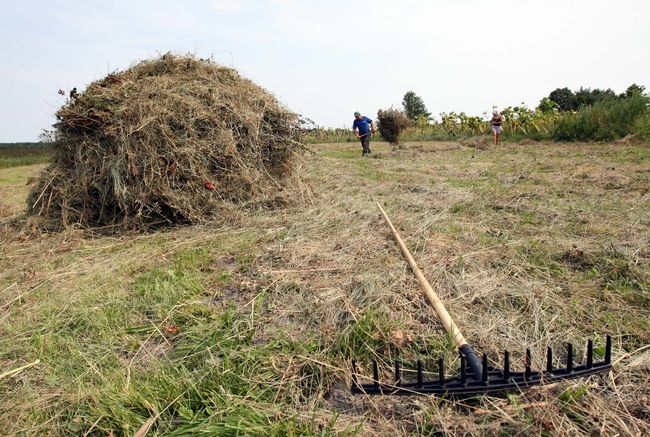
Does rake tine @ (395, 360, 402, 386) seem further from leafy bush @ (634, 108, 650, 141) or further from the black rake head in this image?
leafy bush @ (634, 108, 650, 141)

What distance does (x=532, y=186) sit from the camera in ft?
21.7

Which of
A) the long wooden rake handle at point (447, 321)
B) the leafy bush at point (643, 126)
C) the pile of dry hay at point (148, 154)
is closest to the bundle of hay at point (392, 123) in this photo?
the leafy bush at point (643, 126)

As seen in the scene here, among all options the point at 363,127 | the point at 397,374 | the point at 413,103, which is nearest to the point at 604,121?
the point at 363,127

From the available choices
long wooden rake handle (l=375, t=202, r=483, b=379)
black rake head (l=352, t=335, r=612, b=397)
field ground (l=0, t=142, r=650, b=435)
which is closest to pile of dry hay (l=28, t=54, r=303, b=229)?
field ground (l=0, t=142, r=650, b=435)

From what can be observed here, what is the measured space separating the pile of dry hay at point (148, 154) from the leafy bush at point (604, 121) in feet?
45.1

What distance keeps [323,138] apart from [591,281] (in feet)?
104

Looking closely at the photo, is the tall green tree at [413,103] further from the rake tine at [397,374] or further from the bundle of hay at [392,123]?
the rake tine at [397,374]

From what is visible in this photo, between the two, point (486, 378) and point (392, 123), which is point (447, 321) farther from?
point (392, 123)

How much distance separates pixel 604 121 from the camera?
1489cm

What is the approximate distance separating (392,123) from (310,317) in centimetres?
1691

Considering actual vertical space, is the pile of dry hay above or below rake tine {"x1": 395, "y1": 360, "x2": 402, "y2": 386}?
above

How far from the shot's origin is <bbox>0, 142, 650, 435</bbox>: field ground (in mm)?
1792

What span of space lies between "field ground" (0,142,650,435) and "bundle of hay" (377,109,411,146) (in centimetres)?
1371

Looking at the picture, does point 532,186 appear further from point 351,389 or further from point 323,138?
point 323,138
